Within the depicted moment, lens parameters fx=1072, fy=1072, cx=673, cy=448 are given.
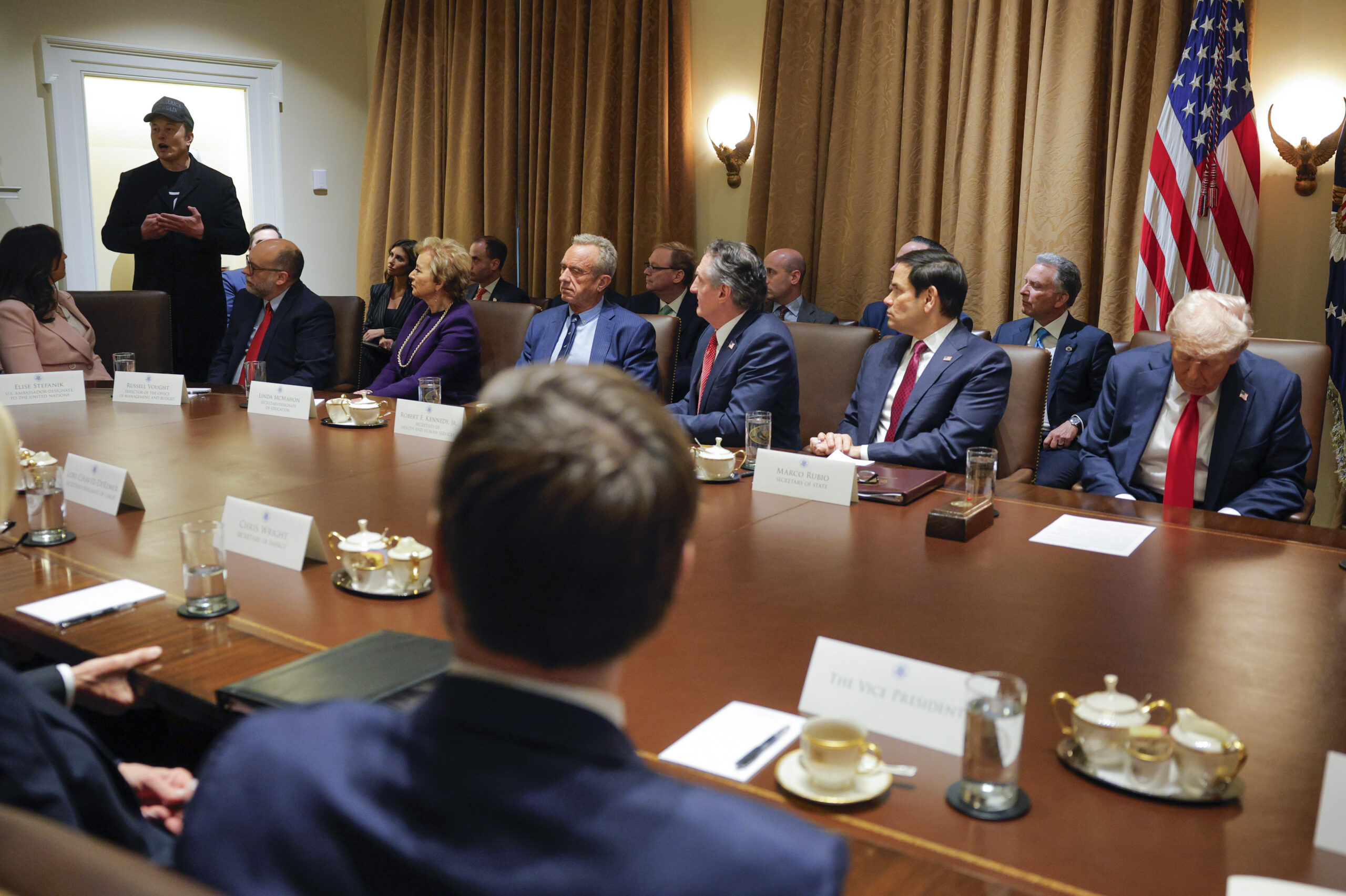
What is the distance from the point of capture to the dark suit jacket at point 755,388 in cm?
339

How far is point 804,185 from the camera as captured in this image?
545cm

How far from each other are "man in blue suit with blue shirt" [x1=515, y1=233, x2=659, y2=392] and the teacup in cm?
296

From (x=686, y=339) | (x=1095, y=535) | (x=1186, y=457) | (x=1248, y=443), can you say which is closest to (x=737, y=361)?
(x=1186, y=457)

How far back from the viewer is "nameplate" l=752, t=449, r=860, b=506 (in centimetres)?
227

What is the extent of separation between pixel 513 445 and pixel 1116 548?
158 cm

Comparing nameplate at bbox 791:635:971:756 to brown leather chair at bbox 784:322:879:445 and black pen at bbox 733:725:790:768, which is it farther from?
brown leather chair at bbox 784:322:879:445

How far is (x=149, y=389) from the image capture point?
3557 mm

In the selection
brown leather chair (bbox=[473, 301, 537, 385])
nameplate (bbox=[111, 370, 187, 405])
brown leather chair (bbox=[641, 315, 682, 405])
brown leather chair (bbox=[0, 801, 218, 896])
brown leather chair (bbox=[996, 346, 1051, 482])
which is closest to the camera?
brown leather chair (bbox=[0, 801, 218, 896])

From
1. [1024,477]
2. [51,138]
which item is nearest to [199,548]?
[1024,477]

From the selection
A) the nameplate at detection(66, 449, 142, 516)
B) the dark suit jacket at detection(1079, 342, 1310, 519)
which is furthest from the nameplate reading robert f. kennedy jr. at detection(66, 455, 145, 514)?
the dark suit jacket at detection(1079, 342, 1310, 519)

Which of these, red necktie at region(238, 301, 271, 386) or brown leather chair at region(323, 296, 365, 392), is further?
brown leather chair at region(323, 296, 365, 392)

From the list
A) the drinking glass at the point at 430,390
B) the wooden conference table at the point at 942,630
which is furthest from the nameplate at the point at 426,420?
the wooden conference table at the point at 942,630

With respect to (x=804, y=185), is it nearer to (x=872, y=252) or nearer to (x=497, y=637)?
(x=872, y=252)

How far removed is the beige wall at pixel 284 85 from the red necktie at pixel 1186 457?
19.9ft
